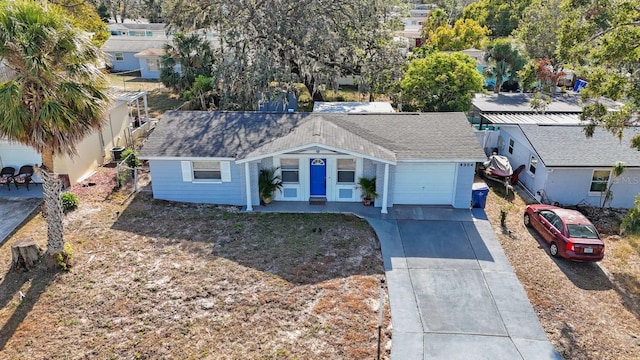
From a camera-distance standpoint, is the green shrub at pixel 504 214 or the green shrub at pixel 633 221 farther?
the green shrub at pixel 504 214

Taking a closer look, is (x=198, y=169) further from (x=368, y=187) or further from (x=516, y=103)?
(x=516, y=103)

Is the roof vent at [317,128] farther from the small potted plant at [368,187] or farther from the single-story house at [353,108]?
the single-story house at [353,108]

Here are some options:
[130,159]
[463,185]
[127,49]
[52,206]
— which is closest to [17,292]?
[52,206]

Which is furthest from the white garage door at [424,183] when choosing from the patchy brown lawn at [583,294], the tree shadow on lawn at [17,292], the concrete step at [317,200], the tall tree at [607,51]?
the tree shadow on lawn at [17,292]

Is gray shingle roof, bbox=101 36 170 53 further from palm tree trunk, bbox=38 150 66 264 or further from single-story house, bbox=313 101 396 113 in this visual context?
palm tree trunk, bbox=38 150 66 264

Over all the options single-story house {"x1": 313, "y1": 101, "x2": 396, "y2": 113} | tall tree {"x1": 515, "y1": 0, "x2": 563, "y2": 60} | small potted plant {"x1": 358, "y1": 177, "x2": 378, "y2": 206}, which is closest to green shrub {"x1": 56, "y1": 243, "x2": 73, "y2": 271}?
small potted plant {"x1": 358, "y1": 177, "x2": 378, "y2": 206}

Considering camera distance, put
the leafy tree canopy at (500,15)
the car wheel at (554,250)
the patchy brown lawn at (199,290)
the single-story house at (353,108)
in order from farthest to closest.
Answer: the leafy tree canopy at (500,15), the single-story house at (353,108), the car wheel at (554,250), the patchy brown lawn at (199,290)

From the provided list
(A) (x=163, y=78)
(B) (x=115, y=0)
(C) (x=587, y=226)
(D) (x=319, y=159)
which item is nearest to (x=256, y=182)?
(D) (x=319, y=159)
